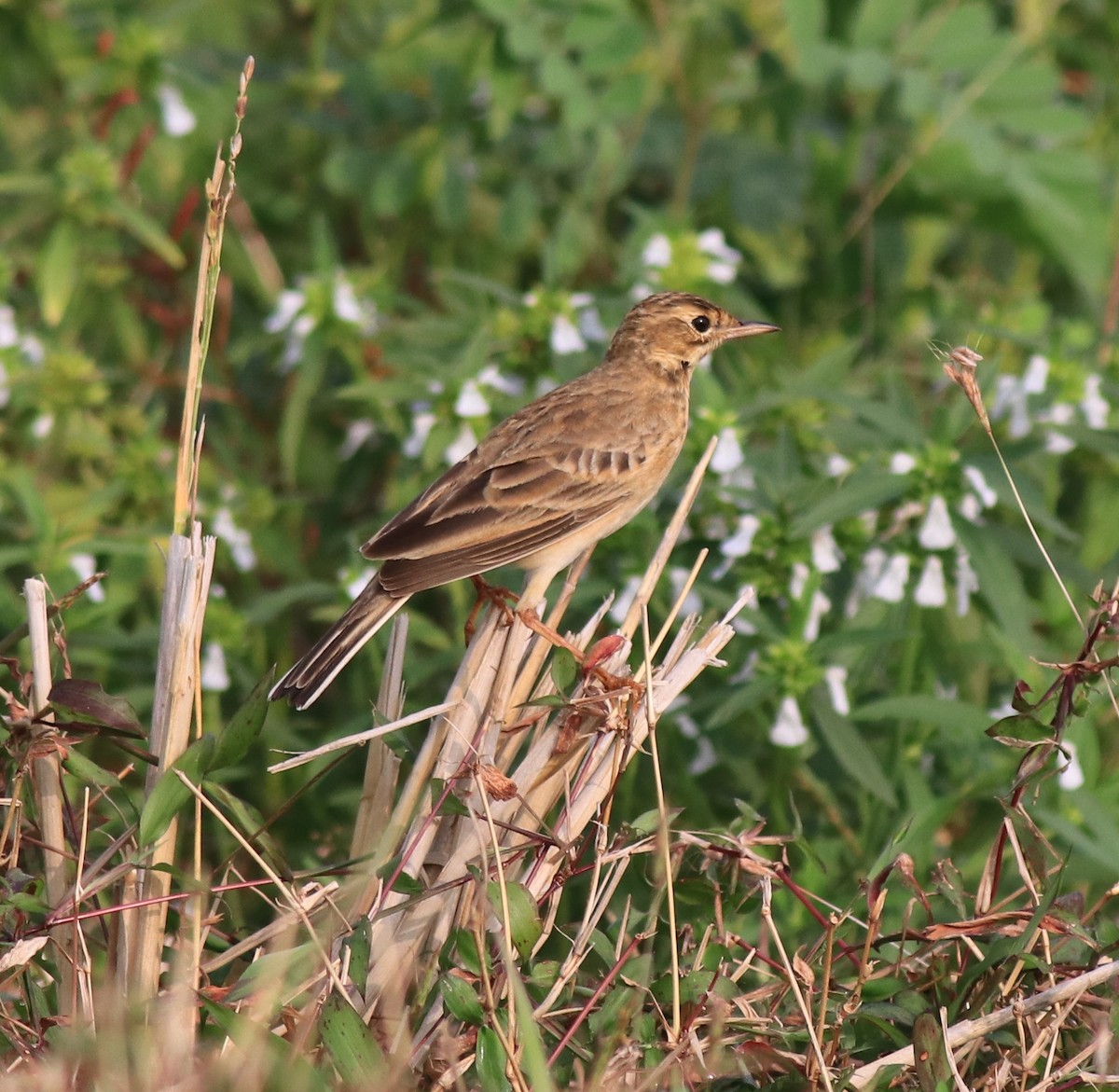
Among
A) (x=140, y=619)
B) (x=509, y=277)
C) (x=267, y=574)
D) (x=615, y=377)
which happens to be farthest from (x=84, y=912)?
(x=509, y=277)

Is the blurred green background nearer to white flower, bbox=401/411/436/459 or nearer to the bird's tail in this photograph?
white flower, bbox=401/411/436/459

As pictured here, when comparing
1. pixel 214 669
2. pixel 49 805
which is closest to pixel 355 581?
pixel 214 669

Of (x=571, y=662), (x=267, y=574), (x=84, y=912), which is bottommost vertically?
(x=267, y=574)

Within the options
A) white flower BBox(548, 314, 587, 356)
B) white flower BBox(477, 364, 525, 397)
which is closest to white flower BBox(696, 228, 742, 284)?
white flower BBox(548, 314, 587, 356)

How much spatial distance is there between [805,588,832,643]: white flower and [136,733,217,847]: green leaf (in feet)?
5.99

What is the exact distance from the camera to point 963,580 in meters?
4.66

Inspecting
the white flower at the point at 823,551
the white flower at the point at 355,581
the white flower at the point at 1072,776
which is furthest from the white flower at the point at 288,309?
the white flower at the point at 1072,776

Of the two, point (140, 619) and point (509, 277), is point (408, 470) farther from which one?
point (509, 277)

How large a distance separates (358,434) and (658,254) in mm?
1262

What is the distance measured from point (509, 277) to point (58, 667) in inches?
126

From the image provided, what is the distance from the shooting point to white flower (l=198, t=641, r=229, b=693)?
16.3ft

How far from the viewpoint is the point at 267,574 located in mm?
6500

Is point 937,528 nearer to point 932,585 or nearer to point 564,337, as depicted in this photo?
point 932,585

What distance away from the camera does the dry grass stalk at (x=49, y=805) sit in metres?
3.36
